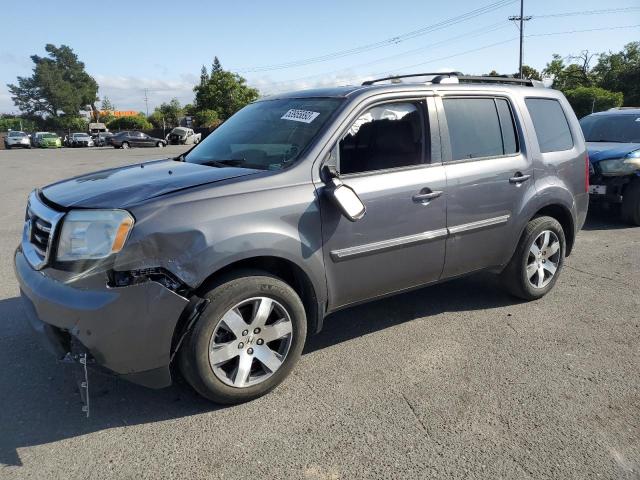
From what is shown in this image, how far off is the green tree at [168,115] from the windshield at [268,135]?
223ft

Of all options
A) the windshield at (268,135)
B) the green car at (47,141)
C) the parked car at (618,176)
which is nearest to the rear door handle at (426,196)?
the windshield at (268,135)

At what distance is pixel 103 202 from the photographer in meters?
2.68

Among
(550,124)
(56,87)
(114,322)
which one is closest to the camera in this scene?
(114,322)

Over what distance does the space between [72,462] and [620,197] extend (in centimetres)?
795

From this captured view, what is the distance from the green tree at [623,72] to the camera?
4583 centimetres

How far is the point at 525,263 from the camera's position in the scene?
14.3 feet

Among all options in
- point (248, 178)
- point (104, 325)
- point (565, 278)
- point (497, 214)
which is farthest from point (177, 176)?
point (565, 278)

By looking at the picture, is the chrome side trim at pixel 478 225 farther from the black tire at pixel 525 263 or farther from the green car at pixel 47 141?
the green car at pixel 47 141

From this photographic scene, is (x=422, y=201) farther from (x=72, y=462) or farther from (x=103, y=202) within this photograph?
(x=72, y=462)

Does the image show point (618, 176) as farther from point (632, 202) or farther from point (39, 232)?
point (39, 232)

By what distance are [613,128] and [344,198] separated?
7626 mm

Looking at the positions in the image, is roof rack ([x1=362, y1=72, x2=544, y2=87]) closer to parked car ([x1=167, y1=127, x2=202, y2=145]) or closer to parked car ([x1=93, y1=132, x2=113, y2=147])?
parked car ([x1=167, y1=127, x2=202, y2=145])

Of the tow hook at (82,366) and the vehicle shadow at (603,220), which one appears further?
the vehicle shadow at (603,220)

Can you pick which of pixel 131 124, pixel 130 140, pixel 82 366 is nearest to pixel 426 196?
pixel 82 366
